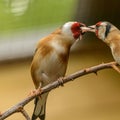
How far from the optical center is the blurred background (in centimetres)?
278

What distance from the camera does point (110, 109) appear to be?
2854 mm

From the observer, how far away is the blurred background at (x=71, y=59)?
2783 mm

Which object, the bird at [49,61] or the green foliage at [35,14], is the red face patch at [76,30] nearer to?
A: the bird at [49,61]

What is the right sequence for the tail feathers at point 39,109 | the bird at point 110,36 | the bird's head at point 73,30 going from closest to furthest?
the bird at point 110,36
the bird's head at point 73,30
the tail feathers at point 39,109

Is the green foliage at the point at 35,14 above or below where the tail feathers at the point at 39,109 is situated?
below

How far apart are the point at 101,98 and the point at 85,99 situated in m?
0.10

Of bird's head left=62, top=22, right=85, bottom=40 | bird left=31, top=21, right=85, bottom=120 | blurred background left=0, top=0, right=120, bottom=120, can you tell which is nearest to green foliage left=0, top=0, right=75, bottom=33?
blurred background left=0, top=0, right=120, bottom=120

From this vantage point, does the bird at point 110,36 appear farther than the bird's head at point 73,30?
No

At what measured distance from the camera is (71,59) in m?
3.01

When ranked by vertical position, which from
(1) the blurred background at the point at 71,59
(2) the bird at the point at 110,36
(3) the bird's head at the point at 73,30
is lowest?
(1) the blurred background at the point at 71,59

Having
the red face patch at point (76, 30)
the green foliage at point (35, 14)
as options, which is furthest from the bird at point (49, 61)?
the green foliage at point (35, 14)

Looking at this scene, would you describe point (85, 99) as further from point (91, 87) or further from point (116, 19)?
point (116, 19)

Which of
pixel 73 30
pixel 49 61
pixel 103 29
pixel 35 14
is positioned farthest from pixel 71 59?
pixel 103 29

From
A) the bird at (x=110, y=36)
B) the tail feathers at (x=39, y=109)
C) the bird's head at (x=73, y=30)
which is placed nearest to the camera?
the bird at (x=110, y=36)
